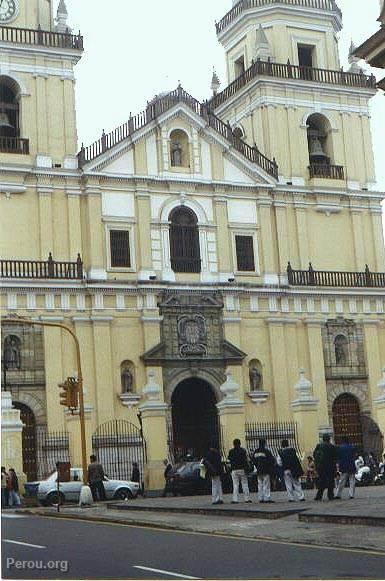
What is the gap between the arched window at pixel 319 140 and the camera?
39.6 m

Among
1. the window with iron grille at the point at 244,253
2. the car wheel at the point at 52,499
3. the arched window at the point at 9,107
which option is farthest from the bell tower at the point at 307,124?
the car wheel at the point at 52,499

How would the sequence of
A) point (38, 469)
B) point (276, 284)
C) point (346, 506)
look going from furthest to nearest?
point (276, 284) → point (38, 469) → point (346, 506)

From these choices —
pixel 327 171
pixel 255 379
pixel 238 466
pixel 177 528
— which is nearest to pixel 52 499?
pixel 238 466

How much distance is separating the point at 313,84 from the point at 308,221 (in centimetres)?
520

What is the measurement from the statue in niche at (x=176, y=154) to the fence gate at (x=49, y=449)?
10.3 meters

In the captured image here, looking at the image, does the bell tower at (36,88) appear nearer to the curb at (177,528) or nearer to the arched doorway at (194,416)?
the arched doorway at (194,416)

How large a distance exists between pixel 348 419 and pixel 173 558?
25093 mm

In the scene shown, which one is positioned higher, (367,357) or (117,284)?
(117,284)

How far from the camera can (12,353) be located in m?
32.8

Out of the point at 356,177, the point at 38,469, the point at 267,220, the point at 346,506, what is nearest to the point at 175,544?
the point at 346,506

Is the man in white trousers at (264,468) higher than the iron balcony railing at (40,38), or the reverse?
the iron balcony railing at (40,38)

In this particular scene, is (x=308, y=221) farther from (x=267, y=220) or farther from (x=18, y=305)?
(x=18, y=305)

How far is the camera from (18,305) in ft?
109

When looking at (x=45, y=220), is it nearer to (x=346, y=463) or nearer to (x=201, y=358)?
(x=201, y=358)
